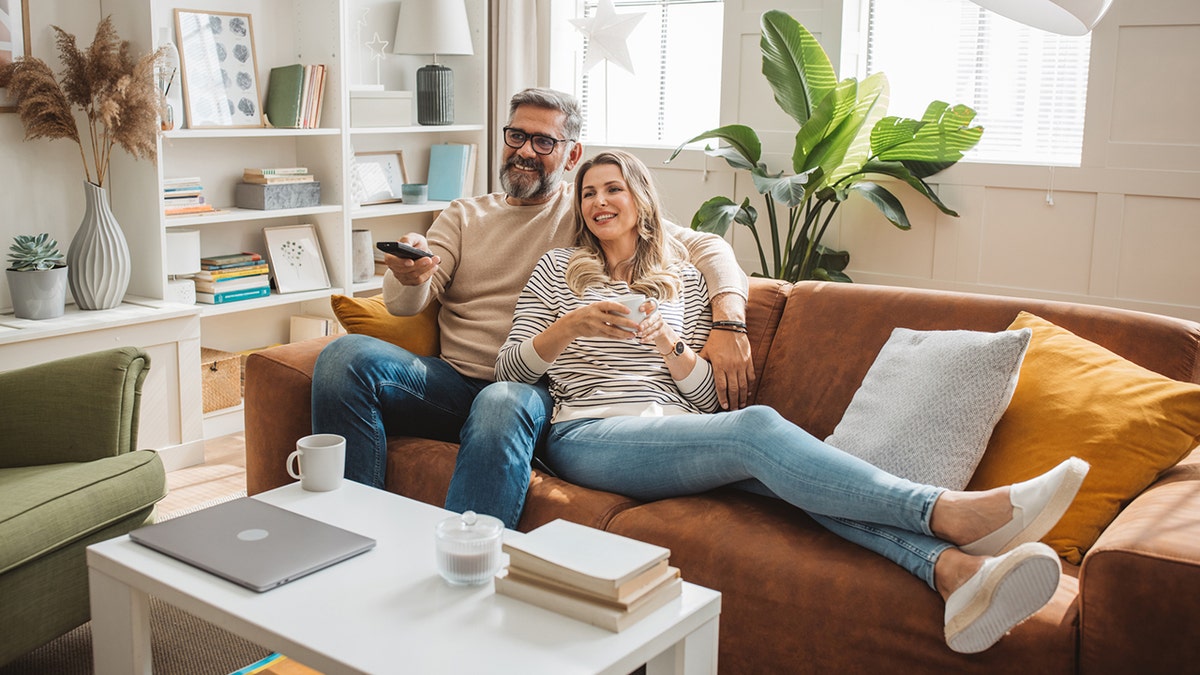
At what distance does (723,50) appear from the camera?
4320mm

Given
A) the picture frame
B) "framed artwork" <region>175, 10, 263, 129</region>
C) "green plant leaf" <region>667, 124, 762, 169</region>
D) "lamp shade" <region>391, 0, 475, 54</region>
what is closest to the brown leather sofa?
"green plant leaf" <region>667, 124, 762, 169</region>

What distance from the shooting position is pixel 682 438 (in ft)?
6.98

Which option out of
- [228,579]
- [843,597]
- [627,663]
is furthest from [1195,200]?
[228,579]

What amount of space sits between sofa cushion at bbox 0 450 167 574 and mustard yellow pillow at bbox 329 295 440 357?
0.59 meters

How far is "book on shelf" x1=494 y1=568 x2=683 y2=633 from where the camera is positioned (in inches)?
58.1

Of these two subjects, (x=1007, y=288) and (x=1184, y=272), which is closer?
(x=1184, y=272)

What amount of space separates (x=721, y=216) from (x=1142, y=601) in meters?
2.49

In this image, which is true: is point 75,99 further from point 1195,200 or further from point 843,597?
point 1195,200

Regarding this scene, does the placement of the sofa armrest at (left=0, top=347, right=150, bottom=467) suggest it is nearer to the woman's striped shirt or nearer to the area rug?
the area rug

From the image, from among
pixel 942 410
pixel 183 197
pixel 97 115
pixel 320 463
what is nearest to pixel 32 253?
pixel 97 115

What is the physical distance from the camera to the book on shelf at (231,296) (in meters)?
3.83

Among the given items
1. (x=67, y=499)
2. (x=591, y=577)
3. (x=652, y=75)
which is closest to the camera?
(x=591, y=577)

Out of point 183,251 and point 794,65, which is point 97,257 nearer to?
point 183,251

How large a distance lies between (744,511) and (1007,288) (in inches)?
85.2
